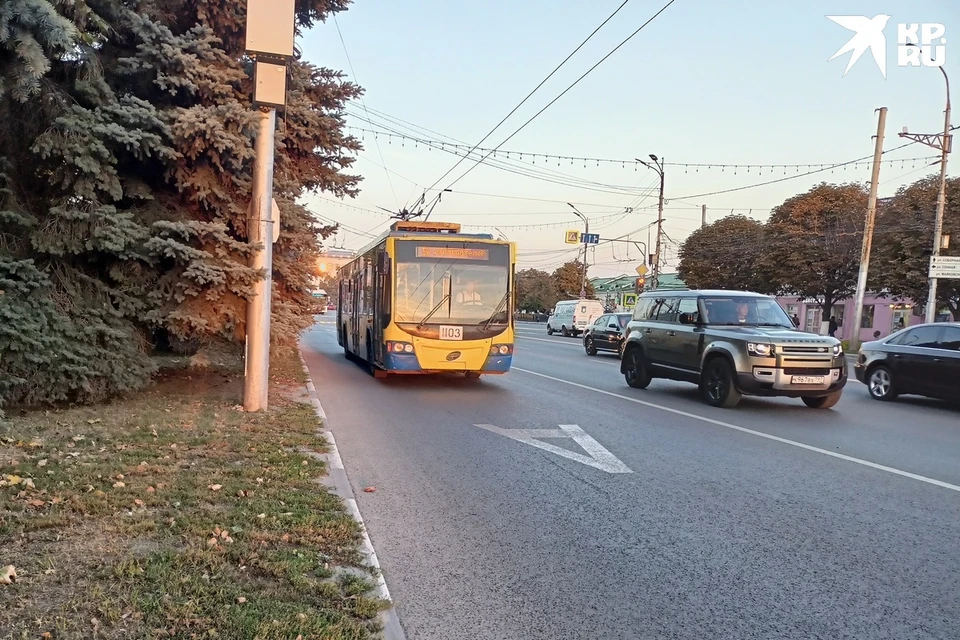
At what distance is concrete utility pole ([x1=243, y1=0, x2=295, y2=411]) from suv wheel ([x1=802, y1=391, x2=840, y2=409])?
858cm

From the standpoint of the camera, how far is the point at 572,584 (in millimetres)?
4223

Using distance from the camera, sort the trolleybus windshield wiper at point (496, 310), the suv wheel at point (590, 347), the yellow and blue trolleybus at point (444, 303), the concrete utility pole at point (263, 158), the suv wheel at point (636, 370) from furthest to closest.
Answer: the suv wheel at point (590, 347), the suv wheel at point (636, 370), the trolleybus windshield wiper at point (496, 310), the yellow and blue trolleybus at point (444, 303), the concrete utility pole at point (263, 158)

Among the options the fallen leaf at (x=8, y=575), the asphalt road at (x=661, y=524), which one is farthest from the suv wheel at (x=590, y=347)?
the fallen leaf at (x=8, y=575)

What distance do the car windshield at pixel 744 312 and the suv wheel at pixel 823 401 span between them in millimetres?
1258

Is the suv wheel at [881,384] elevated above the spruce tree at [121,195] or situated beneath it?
situated beneath

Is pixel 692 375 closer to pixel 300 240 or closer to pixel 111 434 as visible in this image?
pixel 300 240

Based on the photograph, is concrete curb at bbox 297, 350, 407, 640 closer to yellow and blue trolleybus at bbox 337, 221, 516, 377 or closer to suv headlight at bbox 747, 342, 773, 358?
yellow and blue trolleybus at bbox 337, 221, 516, 377

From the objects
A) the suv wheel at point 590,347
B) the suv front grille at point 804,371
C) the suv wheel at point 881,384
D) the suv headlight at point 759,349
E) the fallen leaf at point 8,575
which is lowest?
the suv wheel at point 590,347

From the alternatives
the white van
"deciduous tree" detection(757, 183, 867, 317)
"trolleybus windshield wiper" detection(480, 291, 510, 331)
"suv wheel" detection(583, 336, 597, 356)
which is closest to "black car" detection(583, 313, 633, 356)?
"suv wheel" detection(583, 336, 597, 356)

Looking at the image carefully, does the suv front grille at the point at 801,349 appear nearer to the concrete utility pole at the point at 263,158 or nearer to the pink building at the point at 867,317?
the concrete utility pole at the point at 263,158

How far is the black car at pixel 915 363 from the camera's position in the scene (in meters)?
12.7

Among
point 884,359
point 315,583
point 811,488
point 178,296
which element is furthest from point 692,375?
point 315,583

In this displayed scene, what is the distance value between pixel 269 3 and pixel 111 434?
5591mm

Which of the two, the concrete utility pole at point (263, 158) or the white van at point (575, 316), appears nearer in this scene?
the concrete utility pole at point (263, 158)
